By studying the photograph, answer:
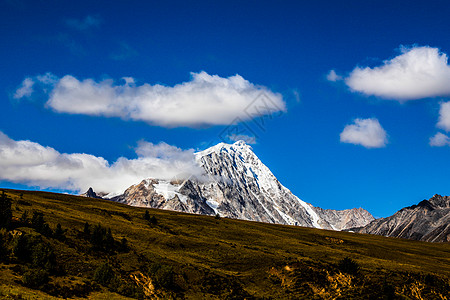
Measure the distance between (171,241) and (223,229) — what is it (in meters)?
32.5

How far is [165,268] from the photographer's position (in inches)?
2500

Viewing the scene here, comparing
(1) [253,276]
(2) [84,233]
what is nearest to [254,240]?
(1) [253,276]

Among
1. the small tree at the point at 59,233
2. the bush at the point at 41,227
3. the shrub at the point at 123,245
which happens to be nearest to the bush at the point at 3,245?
the bush at the point at 41,227

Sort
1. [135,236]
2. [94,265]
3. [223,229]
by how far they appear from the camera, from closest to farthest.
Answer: [94,265] < [135,236] < [223,229]

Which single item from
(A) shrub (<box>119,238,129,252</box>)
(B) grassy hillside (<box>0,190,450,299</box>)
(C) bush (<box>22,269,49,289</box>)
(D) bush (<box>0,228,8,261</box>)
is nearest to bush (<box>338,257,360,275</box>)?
(B) grassy hillside (<box>0,190,450,299</box>)

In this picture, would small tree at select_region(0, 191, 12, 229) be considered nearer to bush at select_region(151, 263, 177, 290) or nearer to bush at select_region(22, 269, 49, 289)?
bush at select_region(22, 269, 49, 289)

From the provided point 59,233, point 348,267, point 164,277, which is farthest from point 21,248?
point 348,267

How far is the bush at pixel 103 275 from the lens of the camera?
2254 inches

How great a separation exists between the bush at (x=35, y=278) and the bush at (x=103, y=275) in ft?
23.0

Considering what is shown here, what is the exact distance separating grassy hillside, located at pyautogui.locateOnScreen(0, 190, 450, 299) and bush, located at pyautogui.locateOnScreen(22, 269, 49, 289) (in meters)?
0.12

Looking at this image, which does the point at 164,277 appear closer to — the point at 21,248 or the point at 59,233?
the point at 59,233

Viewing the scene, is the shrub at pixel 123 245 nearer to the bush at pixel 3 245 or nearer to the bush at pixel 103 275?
the bush at pixel 103 275

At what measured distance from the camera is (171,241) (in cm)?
8450

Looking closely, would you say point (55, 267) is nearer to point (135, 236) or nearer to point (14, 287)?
point (14, 287)
